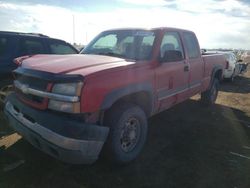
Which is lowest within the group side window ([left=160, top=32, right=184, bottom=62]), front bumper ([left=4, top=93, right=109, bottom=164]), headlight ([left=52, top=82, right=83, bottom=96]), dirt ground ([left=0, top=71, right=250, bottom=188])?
dirt ground ([left=0, top=71, right=250, bottom=188])

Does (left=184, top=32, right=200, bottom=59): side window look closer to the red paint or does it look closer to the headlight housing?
the red paint

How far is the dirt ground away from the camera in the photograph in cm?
370

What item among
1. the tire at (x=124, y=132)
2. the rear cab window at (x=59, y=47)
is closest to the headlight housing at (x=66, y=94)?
the tire at (x=124, y=132)

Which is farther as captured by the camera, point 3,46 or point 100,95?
point 3,46

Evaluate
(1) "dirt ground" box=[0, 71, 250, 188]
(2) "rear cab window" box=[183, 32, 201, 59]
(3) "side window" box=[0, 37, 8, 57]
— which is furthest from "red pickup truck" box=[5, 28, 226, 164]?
(3) "side window" box=[0, 37, 8, 57]

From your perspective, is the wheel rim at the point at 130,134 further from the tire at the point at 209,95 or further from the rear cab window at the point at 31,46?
the tire at the point at 209,95

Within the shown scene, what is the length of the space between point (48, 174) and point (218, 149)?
2.90 metres

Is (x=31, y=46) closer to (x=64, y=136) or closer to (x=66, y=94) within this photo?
(x=66, y=94)

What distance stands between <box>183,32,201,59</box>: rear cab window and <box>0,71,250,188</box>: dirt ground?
1562 millimetres

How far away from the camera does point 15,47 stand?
6566 mm

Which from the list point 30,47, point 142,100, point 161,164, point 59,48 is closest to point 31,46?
point 30,47

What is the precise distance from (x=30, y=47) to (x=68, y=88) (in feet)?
13.5

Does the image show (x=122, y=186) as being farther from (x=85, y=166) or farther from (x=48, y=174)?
(x=48, y=174)

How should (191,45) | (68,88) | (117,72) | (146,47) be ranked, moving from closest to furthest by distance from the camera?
(68,88)
(117,72)
(146,47)
(191,45)
